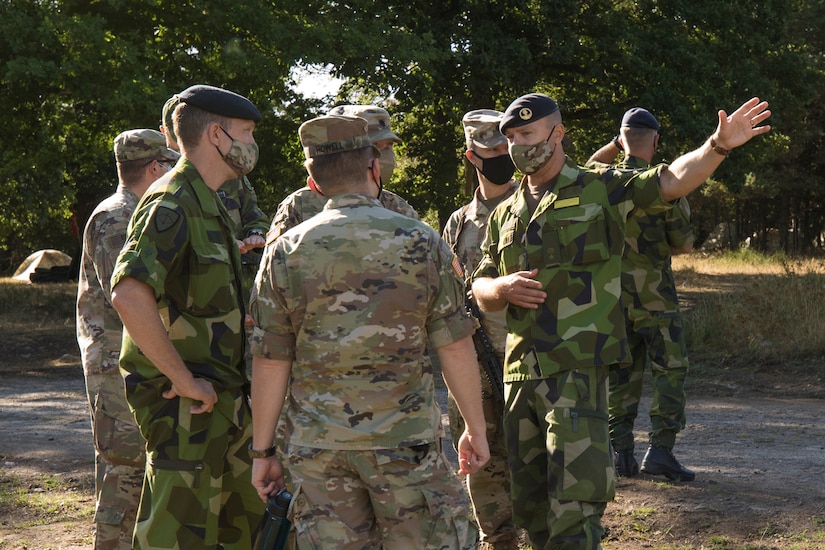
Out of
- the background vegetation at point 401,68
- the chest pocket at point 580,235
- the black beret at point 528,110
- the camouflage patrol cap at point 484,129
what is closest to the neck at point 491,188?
the camouflage patrol cap at point 484,129

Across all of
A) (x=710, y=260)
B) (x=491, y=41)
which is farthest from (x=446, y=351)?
(x=710, y=260)

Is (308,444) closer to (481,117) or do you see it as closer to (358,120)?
(358,120)

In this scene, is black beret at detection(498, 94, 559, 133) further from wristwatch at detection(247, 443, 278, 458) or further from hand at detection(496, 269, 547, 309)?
wristwatch at detection(247, 443, 278, 458)

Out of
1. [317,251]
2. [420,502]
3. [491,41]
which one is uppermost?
[491,41]

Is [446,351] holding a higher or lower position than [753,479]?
higher

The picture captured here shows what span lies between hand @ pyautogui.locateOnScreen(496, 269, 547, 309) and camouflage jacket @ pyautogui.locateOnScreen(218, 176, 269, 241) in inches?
65.5

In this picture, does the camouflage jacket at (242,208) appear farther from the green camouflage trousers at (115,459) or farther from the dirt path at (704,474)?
the dirt path at (704,474)

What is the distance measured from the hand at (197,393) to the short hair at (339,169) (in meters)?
0.94

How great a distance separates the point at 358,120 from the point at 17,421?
7854 millimetres

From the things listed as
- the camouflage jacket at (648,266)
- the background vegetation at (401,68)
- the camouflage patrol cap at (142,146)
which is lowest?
the camouflage jacket at (648,266)

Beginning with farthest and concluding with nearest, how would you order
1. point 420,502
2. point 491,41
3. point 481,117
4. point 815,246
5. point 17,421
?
point 815,246
point 491,41
point 17,421
point 481,117
point 420,502

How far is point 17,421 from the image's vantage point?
10.2 m

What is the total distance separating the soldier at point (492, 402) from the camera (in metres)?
5.41

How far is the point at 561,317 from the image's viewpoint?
464 cm
